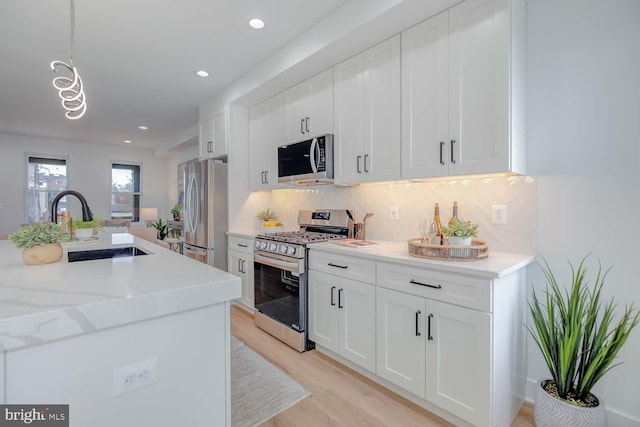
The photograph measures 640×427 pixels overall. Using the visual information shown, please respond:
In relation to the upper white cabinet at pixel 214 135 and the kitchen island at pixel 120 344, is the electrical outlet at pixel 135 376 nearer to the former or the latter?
the kitchen island at pixel 120 344

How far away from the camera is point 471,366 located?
5.11 ft

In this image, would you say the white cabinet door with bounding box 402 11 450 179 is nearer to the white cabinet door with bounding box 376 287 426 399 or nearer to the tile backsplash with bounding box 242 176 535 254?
the tile backsplash with bounding box 242 176 535 254

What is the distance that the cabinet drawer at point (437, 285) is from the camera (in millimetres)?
1513

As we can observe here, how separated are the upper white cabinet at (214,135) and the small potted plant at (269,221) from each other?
2.86 feet

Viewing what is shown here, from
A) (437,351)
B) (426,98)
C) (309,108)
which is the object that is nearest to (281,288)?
(437,351)

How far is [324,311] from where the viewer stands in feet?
7.86

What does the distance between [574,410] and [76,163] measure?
8594 millimetres

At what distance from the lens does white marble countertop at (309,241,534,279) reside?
1.51 meters

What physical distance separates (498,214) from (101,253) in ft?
8.33

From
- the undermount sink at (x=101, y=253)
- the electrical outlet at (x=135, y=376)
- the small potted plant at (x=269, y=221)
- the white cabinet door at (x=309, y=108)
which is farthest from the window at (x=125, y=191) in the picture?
the electrical outlet at (x=135, y=376)

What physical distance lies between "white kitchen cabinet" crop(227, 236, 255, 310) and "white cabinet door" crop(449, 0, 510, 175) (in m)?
2.25

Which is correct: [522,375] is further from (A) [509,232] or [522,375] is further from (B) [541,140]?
(B) [541,140]

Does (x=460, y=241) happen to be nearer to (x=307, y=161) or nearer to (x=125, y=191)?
(x=307, y=161)

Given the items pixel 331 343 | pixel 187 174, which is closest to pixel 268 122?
pixel 187 174
